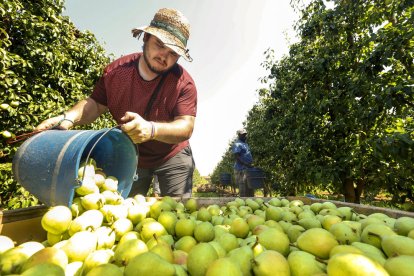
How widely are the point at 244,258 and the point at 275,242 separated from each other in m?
0.28

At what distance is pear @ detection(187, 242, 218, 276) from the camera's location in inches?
48.4

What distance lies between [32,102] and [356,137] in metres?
7.65

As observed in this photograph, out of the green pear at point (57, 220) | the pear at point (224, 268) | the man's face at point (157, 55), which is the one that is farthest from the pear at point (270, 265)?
the man's face at point (157, 55)

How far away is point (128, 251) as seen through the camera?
135cm

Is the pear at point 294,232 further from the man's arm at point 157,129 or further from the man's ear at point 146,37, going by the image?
the man's ear at point 146,37

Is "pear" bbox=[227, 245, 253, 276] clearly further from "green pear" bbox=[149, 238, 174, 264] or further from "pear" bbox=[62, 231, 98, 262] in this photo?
"pear" bbox=[62, 231, 98, 262]

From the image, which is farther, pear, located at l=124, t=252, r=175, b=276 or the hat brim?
the hat brim

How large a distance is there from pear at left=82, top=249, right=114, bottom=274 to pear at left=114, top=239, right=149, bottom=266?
5cm

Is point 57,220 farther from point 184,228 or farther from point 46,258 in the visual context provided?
point 184,228

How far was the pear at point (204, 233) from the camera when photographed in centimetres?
179

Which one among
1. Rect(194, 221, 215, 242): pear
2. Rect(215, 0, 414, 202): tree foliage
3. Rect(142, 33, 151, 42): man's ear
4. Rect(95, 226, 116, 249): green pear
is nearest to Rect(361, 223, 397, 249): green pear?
Rect(194, 221, 215, 242): pear

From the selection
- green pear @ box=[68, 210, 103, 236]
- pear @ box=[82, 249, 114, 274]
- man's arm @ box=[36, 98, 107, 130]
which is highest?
man's arm @ box=[36, 98, 107, 130]

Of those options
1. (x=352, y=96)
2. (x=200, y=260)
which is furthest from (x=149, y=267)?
(x=352, y=96)

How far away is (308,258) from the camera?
125 cm
